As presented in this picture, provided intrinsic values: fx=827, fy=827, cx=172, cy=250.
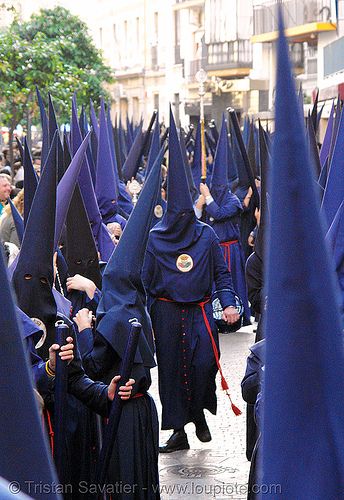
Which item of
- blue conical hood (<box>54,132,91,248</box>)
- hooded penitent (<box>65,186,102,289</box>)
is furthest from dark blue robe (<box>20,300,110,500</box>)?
hooded penitent (<box>65,186,102,289</box>)

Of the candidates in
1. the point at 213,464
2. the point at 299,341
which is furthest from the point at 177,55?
the point at 299,341

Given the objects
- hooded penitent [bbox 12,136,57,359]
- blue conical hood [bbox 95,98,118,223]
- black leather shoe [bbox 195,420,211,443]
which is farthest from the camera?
blue conical hood [bbox 95,98,118,223]

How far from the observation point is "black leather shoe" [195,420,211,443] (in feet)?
18.4

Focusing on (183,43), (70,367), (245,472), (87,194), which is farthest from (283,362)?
(183,43)

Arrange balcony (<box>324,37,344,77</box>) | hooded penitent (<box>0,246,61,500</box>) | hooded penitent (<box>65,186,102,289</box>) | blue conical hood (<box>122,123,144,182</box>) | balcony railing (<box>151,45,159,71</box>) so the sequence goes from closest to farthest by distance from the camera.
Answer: hooded penitent (<box>0,246,61,500</box>) < hooded penitent (<box>65,186,102,289</box>) < blue conical hood (<box>122,123,144,182</box>) < balcony (<box>324,37,344,77</box>) < balcony railing (<box>151,45,159,71</box>)

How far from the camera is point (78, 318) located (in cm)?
403

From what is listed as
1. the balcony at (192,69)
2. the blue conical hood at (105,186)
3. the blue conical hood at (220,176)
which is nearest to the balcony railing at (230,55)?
the balcony at (192,69)

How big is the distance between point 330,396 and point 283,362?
3.0 inches

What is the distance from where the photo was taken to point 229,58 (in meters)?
39.4

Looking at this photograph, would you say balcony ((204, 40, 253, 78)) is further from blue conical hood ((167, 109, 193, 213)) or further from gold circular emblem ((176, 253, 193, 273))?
gold circular emblem ((176, 253, 193, 273))

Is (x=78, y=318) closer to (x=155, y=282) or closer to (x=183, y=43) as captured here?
(x=155, y=282)

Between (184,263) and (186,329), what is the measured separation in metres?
0.44

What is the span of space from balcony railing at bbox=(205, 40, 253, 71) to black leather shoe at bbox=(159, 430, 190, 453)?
3506cm

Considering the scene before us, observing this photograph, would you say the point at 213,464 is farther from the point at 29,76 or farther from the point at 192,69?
the point at 192,69
